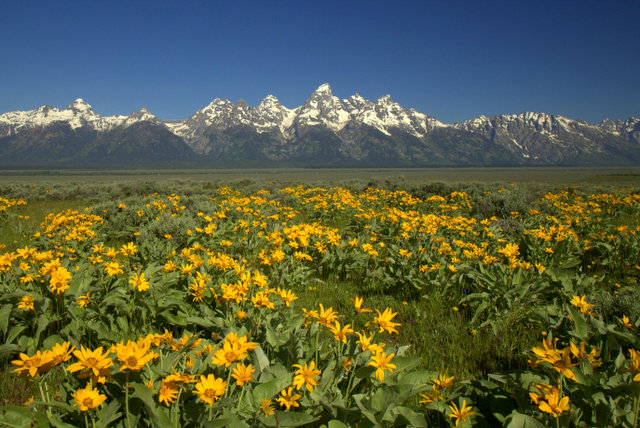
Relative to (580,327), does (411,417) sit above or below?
below

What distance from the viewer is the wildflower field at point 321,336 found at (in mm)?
1274

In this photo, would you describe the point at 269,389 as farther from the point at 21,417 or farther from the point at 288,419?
the point at 21,417

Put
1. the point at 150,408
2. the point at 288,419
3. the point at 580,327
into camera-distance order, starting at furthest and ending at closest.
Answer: the point at 580,327 < the point at 288,419 < the point at 150,408

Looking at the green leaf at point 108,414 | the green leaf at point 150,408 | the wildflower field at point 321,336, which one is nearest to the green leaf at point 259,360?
the wildflower field at point 321,336

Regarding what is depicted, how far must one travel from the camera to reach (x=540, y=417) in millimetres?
1413

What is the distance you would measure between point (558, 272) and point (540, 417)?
7.48ft

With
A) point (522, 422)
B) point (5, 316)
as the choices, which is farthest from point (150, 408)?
point (5, 316)

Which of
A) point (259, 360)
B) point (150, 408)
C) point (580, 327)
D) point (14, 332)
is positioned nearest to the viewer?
point (150, 408)

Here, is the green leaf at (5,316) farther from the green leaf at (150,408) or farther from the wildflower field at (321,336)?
the green leaf at (150,408)

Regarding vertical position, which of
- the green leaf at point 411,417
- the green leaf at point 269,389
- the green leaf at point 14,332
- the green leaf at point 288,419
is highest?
the green leaf at point 269,389

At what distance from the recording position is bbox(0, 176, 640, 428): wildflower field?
1.27 m

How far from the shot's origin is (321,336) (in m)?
2.59

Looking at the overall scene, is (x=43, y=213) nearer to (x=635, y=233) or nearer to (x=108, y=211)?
(x=108, y=211)

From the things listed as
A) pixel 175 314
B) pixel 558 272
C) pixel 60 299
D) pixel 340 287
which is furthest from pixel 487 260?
pixel 60 299
